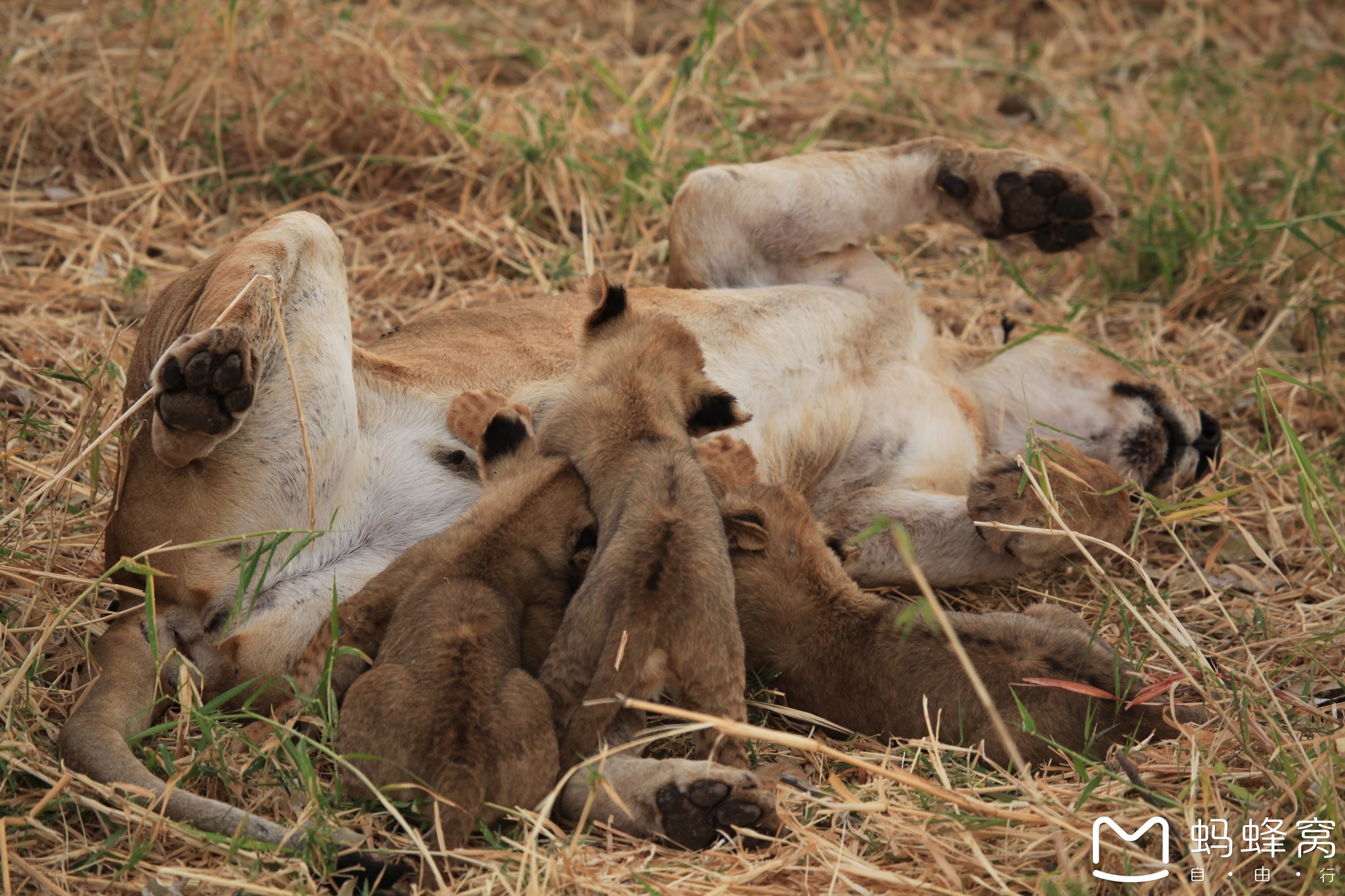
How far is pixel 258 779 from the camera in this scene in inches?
114

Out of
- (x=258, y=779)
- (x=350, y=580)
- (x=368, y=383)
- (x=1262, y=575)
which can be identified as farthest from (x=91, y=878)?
(x=1262, y=575)

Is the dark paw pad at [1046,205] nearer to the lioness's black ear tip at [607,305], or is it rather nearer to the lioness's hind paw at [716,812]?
the lioness's black ear tip at [607,305]

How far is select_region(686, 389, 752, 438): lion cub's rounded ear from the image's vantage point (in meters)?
3.20

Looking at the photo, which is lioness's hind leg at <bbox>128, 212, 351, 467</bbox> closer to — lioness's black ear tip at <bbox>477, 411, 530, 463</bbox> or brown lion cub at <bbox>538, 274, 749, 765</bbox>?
lioness's black ear tip at <bbox>477, 411, 530, 463</bbox>

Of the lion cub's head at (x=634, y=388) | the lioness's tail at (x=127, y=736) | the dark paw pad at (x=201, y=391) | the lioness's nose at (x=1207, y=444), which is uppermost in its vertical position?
the dark paw pad at (x=201, y=391)

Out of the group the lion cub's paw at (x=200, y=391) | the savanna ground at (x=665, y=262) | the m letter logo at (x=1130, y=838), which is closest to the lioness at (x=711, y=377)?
the lion cub's paw at (x=200, y=391)

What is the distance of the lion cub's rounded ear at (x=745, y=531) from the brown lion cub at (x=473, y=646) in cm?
34

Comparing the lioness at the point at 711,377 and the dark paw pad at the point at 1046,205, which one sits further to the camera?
the dark paw pad at the point at 1046,205

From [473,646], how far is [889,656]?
1018 millimetres

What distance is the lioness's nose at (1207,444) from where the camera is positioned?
14.0 feet

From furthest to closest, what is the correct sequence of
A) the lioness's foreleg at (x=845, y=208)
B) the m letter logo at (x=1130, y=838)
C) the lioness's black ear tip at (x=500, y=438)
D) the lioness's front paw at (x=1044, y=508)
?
the lioness's foreleg at (x=845, y=208)
the lioness's front paw at (x=1044, y=508)
the lioness's black ear tip at (x=500, y=438)
the m letter logo at (x=1130, y=838)

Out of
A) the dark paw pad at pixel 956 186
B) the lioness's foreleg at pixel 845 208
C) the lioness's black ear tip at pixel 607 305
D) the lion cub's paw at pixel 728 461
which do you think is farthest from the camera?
the dark paw pad at pixel 956 186

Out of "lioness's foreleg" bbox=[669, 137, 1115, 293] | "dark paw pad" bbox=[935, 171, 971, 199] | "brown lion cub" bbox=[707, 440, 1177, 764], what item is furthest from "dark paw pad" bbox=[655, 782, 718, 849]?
"dark paw pad" bbox=[935, 171, 971, 199]

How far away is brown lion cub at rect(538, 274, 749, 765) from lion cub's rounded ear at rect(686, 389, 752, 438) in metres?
0.09
